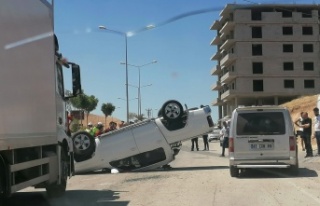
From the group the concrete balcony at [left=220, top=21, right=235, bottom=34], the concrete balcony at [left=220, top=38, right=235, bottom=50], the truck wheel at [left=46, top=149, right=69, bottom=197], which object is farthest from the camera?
the concrete balcony at [left=220, top=38, right=235, bottom=50]

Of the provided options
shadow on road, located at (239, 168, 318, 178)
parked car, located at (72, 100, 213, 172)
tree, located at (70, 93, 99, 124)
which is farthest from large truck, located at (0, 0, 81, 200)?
tree, located at (70, 93, 99, 124)

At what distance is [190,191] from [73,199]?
2386mm

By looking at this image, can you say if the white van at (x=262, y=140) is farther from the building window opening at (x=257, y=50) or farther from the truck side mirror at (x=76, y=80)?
the building window opening at (x=257, y=50)

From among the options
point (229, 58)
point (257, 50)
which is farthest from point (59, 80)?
point (257, 50)

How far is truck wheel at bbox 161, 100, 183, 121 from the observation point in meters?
16.6

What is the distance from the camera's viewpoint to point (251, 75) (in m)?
80.2

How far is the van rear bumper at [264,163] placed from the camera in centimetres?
1317

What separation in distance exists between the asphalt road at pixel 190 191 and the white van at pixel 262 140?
39 centimetres

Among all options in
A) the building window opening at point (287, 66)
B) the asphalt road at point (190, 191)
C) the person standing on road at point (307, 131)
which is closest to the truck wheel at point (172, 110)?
the asphalt road at point (190, 191)

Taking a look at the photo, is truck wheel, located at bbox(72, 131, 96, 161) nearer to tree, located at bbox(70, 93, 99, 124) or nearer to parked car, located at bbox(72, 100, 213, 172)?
parked car, located at bbox(72, 100, 213, 172)

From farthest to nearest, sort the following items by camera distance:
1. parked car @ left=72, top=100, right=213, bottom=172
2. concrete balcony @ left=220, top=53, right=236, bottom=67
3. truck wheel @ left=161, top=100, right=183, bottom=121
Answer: concrete balcony @ left=220, top=53, right=236, bottom=67 → truck wheel @ left=161, top=100, right=183, bottom=121 → parked car @ left=72, top=100, right=213, bottom=172

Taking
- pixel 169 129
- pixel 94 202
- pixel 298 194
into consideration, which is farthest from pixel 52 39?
pixel 169 129

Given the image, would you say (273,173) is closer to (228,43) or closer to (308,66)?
(308,66)

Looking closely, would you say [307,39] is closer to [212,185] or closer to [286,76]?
[286,76]
